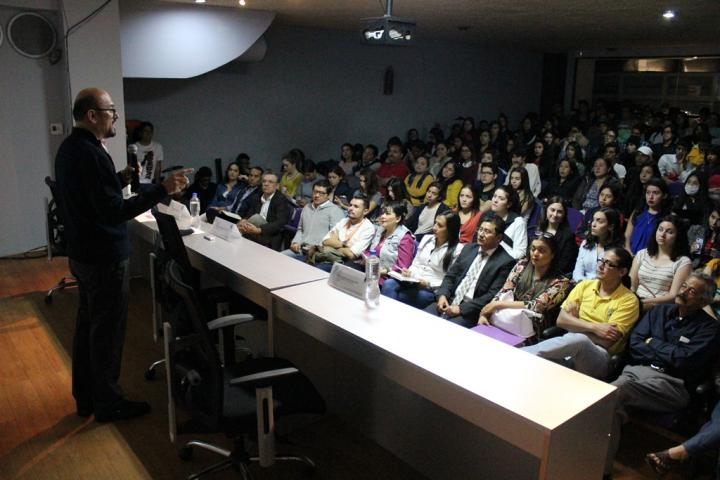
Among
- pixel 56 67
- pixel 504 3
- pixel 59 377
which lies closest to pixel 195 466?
pixel 59 377

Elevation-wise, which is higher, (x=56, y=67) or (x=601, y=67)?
(x=601, y=67)

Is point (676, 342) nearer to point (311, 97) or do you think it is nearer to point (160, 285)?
point (160, 285)

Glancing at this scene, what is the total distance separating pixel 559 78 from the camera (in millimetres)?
11070

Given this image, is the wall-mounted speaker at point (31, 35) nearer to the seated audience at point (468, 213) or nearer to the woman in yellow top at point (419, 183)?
the woman in yellow top at point (419, 183)

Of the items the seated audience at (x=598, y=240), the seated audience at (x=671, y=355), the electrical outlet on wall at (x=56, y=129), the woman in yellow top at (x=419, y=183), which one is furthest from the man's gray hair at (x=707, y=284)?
the electrical outlet on wall at (x=56, y=129)

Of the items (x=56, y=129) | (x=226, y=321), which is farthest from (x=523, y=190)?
(x=56, y=129)

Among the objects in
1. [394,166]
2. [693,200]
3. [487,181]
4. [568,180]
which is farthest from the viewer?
[394,166]

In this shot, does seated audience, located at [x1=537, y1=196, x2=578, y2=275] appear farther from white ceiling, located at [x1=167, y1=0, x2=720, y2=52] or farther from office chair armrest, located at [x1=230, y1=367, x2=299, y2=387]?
office chair armrest, located at [x1=230, y1=367, x2=299, y2=387]

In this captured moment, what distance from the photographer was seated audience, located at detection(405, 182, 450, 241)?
4.71 metres

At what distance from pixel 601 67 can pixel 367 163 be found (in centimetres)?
623

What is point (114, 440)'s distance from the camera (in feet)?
8.19

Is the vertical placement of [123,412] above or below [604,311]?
below

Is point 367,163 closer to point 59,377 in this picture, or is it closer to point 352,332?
point 59,377

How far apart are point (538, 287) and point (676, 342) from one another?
0.66m
